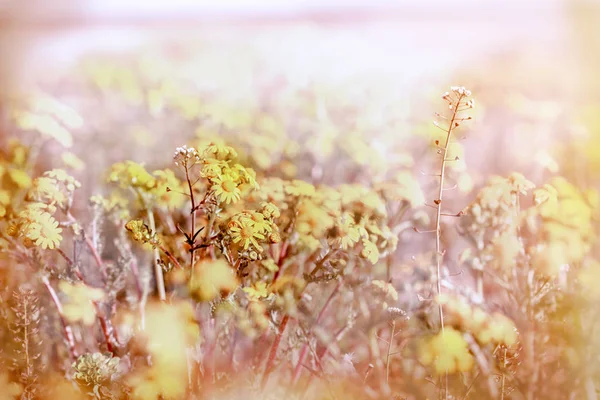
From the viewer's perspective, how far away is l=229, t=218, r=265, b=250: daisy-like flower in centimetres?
91

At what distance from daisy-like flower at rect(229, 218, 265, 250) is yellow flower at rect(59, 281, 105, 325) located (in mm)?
345

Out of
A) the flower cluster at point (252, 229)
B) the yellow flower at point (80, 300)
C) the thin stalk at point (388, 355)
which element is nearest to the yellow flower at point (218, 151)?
the flower cluster at point (252, 229)

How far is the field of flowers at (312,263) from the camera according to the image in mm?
990

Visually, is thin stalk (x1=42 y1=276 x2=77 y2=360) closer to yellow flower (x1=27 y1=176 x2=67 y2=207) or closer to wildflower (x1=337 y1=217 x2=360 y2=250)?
yellow flower (x1=27 y1=176 x2=67 y2=207)

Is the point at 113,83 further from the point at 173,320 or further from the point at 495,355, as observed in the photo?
the point at 495,355

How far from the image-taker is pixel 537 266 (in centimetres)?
101

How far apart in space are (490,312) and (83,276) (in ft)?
2.81

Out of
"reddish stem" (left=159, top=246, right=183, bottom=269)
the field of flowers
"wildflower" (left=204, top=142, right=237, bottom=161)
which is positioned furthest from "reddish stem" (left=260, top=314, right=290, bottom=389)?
"wildflower" (left=204, top=142, right=237, bottom=161)

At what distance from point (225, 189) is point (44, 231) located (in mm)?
375

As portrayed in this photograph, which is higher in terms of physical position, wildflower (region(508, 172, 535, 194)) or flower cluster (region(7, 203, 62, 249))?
wildflower (region(508, 172, 535, 194))

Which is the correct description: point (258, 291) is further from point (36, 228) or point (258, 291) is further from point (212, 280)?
point (36, 228)

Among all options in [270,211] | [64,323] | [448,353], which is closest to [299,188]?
[270,211]

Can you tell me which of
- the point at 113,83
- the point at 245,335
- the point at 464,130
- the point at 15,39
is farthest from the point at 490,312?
the point at 15,39

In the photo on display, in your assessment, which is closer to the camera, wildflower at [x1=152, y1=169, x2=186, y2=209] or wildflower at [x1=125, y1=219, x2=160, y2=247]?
wildflower at [x1=125, y1=219, x2=160, y2=247]
